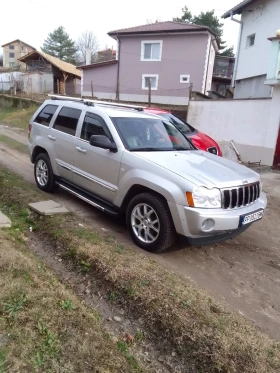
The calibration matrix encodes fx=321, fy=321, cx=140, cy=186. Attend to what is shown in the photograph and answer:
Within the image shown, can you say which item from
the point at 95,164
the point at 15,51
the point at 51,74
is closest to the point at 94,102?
the point at 95,164

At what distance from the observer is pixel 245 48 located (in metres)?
18.5

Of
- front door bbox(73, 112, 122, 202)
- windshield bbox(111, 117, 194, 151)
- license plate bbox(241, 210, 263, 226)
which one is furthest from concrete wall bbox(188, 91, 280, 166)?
front door bbox(73, 112, 122, 202)

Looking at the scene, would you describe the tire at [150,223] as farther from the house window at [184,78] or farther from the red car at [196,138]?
the house window at [184,78]

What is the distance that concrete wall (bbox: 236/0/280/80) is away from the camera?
16.3m

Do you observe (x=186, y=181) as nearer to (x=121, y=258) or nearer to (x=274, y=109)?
(x=121, y=258)

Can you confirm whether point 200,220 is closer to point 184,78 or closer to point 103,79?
point 184,78

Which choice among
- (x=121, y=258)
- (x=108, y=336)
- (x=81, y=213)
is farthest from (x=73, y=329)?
(x=81, y=213)

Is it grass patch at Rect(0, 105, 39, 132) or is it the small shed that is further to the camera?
the small shed

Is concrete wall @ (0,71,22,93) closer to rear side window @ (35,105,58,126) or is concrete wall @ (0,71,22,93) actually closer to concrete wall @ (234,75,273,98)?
concrete wall @ (234,75,273,98)

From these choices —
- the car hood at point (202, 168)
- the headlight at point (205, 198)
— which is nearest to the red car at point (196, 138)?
the car hood at point (202, 168)

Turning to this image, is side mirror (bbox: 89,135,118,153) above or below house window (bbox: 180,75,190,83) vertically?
below

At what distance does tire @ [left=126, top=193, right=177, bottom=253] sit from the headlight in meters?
0.38

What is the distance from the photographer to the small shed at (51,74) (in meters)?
34.8

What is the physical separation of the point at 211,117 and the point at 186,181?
979cm
